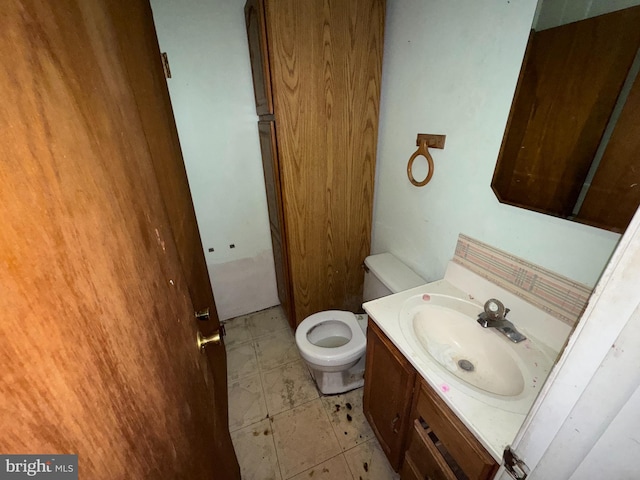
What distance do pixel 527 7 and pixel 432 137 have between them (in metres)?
0.50

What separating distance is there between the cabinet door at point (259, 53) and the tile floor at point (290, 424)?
5.36 ft

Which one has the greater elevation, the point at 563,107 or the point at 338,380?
the point at 563,107

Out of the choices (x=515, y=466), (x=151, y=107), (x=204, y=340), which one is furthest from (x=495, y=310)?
(x=151, y=107)

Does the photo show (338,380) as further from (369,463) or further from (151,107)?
(151,107)

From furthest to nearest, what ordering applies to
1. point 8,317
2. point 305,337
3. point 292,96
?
point 305,337, point 292,96, point 8,317

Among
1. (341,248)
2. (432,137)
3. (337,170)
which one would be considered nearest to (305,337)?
(341,248)

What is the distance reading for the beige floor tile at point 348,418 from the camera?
140 centimetres

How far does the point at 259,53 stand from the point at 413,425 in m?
1.82

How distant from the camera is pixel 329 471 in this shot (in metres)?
1.27

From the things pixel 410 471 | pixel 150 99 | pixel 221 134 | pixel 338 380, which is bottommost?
pixel 338 380

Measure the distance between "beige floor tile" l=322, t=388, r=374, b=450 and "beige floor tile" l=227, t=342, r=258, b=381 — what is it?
0.56m

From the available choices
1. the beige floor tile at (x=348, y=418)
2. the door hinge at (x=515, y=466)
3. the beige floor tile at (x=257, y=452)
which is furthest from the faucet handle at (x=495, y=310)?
the beige floor tile at (x=257, y=452)

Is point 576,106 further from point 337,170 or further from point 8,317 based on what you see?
point 8,317

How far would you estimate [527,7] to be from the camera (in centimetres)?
83
